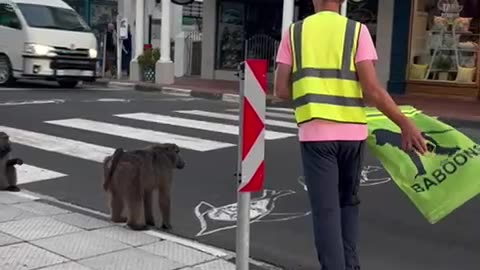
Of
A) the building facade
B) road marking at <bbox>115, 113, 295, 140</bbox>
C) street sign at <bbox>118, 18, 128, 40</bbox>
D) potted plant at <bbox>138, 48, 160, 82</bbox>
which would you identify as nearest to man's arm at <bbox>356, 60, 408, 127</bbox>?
road marking at <bbox>115, 113, 295, 140</bbox>

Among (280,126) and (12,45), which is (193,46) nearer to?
(12,45)

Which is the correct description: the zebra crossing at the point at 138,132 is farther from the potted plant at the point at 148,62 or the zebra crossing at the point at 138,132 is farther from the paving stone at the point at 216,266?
the potted plant at the point at 148,62

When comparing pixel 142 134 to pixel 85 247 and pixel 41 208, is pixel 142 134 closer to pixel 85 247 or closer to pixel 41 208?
pixel 41 208

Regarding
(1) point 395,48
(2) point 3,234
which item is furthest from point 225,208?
(1) point 395,48

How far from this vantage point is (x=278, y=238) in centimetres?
604

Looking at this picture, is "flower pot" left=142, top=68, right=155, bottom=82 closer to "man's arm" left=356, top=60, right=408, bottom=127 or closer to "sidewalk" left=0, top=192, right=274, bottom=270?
"sidewalk" left=0, top=192, right=274, bottom=270

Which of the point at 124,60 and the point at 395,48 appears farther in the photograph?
the point at 124,60

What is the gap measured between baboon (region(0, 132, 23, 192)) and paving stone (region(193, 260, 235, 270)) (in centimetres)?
290

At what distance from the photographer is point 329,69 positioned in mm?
3855

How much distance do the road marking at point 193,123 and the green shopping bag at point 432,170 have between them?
21.7ft

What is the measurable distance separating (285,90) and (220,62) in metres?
19.6

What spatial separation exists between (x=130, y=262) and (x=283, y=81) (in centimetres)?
188

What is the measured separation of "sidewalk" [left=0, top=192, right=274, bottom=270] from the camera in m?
4.96

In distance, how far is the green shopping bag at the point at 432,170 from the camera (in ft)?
14.8
